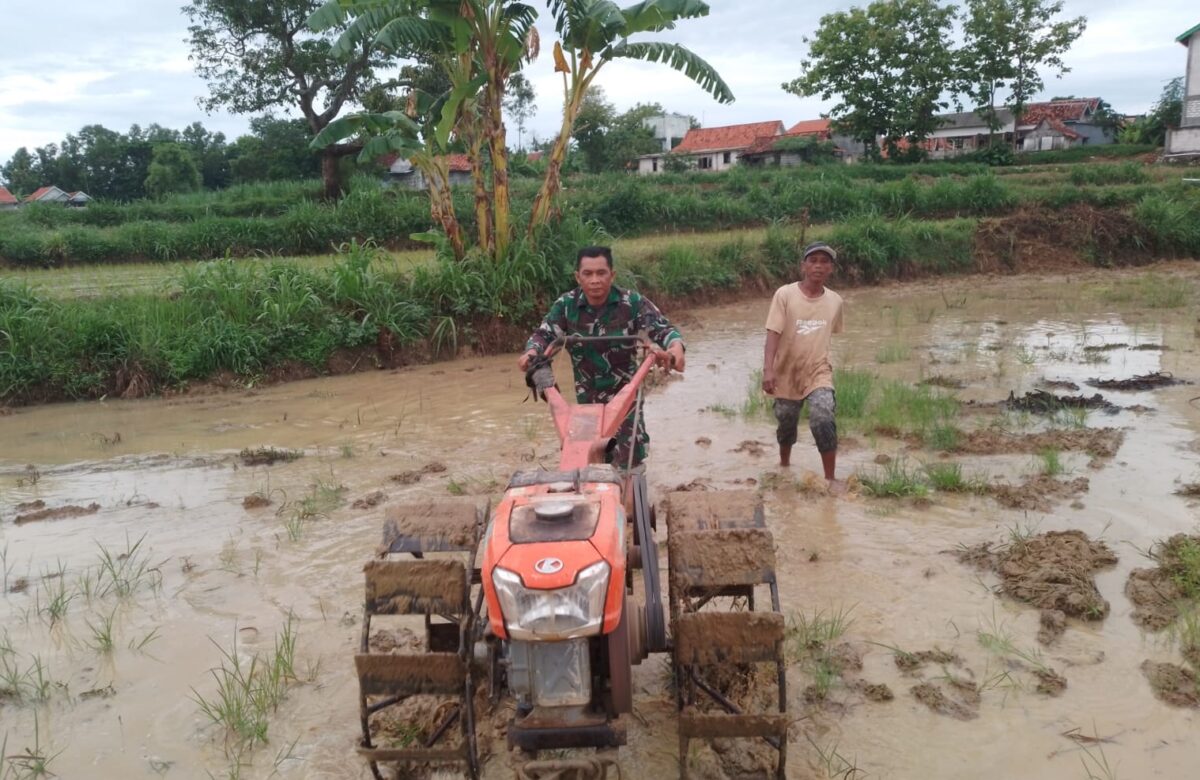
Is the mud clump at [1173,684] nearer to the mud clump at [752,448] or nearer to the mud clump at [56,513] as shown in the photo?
the mud clump at [752,448]

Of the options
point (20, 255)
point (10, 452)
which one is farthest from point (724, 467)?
point (20, 255)

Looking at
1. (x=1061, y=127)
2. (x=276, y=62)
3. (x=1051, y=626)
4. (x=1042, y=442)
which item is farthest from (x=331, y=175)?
(x=1061, y=127)

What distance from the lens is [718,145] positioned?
51469 mm

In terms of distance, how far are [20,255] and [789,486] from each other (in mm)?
16298

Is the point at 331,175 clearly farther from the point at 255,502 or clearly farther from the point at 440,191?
the point at 255,502

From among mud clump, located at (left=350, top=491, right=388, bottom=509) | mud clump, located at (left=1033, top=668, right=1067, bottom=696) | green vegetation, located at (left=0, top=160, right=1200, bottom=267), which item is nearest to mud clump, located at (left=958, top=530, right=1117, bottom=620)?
mud clump, located at (left=1033, top=668, right=1067, bottom=696)

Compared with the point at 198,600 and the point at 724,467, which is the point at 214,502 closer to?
the point at 198,600

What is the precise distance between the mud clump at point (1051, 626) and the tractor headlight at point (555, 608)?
2.30 m

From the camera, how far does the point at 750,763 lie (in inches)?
113

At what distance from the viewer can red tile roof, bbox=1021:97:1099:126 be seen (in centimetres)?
4612

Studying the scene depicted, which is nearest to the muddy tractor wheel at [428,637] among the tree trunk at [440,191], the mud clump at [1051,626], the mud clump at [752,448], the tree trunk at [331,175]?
the mud clump at [1051,626]

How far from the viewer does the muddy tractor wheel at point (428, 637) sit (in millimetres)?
2559

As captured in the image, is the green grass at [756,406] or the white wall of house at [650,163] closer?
the green grass at [756,406]

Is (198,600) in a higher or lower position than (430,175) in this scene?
lower
